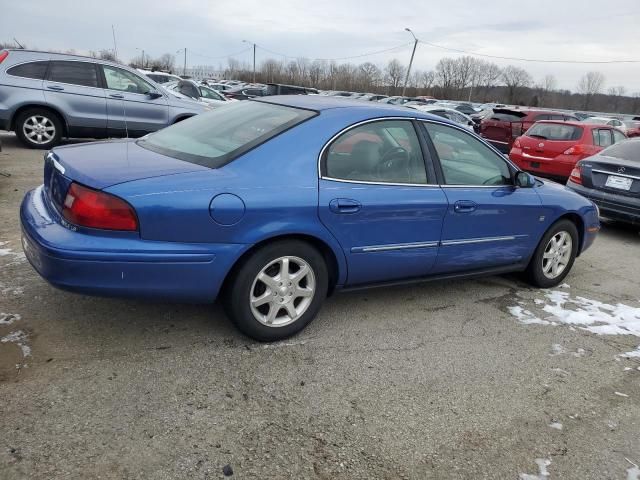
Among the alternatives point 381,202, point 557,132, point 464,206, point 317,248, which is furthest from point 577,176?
point 317,248

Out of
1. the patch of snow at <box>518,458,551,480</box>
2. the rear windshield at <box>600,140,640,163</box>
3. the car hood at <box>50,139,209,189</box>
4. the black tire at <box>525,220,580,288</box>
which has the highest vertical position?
the rear windshield at <box>600,140,640,163</box>

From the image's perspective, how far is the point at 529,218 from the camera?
14.5 ft

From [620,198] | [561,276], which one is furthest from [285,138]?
[620,198]

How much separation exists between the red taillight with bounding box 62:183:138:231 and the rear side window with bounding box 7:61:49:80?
23.9ft

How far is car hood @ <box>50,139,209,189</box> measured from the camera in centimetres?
288

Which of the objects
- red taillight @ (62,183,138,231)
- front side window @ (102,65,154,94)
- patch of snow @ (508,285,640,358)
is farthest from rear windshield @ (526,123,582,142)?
red taillight @ (62,183,138,231)

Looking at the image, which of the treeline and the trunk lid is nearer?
the trunk lid

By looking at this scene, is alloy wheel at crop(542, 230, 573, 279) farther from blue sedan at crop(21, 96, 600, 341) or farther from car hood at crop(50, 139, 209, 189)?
car hood at crop(50, 139, 209, 189)

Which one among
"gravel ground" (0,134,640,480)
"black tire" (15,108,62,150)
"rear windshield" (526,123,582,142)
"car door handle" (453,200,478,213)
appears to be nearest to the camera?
"gravel ground" (0,134,640,480)

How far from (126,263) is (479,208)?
2557 millimetres

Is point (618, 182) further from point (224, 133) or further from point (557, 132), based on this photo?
point (224, 133)

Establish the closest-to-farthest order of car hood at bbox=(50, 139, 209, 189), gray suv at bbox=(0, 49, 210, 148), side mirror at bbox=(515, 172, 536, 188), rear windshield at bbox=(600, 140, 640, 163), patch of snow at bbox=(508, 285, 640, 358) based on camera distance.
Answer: car hood at bbox=(50, 139, 209, 189) < patch of snow at bbox=(508, 285, 640, 358) < side mirror at bbox=(515, 172, 536, 188) < rear windshield at bbox=(600, 140, 640, 163) < gray suv at bbox=(0, 49, 210, 148)

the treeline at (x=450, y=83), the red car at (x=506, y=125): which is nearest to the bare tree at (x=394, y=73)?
the treeline at (x=450, y=83)

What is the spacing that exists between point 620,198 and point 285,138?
5.50 meters
